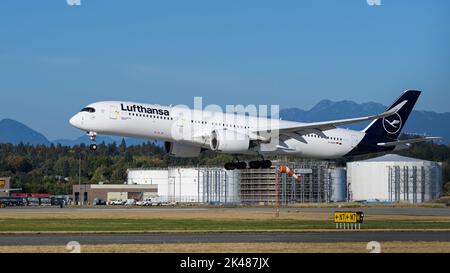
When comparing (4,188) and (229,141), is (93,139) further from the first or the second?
(4,188)

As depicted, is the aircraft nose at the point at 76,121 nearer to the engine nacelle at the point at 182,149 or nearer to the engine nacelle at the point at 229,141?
the engine nacelle at the point at 182,149

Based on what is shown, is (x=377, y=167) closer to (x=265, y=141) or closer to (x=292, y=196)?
(x=292, y=196)

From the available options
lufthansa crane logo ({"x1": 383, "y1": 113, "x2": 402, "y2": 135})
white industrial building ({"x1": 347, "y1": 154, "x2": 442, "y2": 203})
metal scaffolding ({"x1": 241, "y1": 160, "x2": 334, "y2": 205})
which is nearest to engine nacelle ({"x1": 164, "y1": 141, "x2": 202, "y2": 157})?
lufthansa crane logo ({"x1": 383, "y1": 113, "x2": 402, "y2": 135})

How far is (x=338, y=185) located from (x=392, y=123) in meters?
75.2

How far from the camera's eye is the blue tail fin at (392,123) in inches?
3253

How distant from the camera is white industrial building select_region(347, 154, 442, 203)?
488 ft

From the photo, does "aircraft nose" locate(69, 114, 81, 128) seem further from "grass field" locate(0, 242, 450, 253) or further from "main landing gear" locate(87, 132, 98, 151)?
"grass field" locate(0, 242, 450, 253)

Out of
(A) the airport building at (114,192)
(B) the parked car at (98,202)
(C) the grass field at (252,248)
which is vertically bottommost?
(C) the grass field at (252,248)

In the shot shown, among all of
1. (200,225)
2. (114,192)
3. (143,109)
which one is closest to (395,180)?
(114,192)

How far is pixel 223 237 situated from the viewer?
50750 mm

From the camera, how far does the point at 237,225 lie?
213 feet

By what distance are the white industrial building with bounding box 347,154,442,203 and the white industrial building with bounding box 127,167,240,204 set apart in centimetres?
2380

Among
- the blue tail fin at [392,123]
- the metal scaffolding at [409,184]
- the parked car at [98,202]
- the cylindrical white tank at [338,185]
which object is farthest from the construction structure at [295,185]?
the blue tail fin at [392,123]
